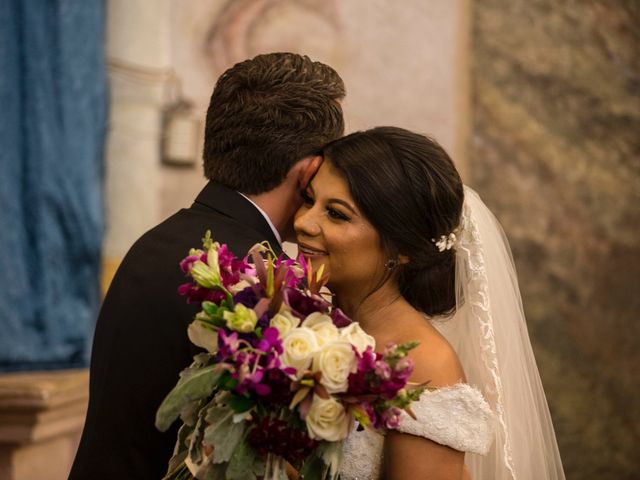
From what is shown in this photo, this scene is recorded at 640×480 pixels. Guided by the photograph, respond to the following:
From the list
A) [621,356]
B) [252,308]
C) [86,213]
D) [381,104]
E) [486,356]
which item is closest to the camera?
[252,308]

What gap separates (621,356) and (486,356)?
2576mm

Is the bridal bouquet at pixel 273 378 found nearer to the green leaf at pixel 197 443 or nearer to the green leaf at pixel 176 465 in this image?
the green leaf at pixel 197 443

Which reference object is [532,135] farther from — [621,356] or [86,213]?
[86,213]

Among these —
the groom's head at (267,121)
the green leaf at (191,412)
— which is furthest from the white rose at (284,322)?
the groom's head at (267,121)

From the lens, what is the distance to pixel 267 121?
2311 mm

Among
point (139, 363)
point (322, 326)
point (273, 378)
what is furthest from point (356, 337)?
point (139, 363)

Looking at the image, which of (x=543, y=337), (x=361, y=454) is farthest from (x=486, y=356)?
(x=543, y=337)

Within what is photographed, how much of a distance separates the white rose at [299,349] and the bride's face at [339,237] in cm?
51

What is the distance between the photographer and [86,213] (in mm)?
3430

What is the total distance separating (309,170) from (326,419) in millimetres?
849

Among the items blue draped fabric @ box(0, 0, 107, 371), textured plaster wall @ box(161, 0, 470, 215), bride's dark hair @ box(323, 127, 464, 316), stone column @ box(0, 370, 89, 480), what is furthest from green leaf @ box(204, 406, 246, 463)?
textured plaster wall @ box(161, 0, 470, 215)

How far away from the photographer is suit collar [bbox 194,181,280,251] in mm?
2252

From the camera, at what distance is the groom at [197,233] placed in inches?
80.4

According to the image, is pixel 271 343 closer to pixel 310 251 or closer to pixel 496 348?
pixel 310 251
